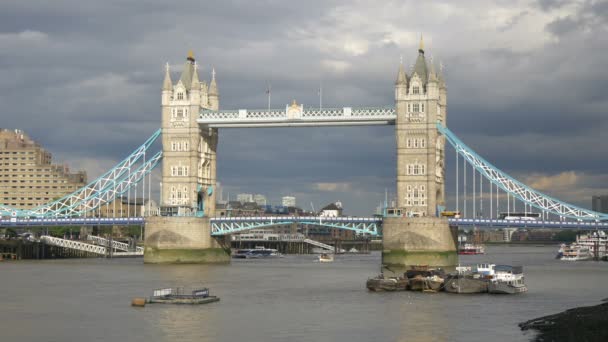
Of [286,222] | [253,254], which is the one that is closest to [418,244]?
[286,222]

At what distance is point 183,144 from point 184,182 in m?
3.95

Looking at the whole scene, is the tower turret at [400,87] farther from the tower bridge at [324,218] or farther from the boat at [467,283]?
the boat at [467,283]

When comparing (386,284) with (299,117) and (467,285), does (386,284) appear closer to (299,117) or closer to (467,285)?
(467,285)

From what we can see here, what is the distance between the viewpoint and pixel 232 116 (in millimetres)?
106125

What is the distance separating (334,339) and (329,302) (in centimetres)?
1582

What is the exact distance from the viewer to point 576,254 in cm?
13325

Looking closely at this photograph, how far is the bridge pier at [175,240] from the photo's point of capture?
103188mm

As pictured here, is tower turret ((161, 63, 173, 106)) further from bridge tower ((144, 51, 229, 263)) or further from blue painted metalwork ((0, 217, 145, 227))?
blue painted metalwork ((0, 217, 145, 227))

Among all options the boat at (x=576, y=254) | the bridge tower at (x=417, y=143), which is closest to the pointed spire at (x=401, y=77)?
the bridge tower at (x=417, y=143)

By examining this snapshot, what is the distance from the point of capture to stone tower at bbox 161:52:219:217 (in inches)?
4213

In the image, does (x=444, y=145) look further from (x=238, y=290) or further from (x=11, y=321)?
(x=11, y=321)

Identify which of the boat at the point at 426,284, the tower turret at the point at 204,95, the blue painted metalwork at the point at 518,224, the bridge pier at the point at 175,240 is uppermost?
the tower turret at the point at 204,95

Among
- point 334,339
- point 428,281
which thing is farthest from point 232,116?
point 334,339

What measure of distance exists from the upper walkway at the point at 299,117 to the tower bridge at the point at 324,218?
100 millimetres
